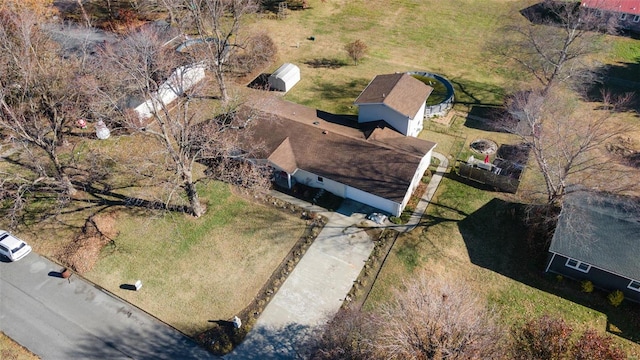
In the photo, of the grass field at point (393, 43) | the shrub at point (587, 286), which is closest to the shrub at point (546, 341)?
the shrub at point (587, 286)

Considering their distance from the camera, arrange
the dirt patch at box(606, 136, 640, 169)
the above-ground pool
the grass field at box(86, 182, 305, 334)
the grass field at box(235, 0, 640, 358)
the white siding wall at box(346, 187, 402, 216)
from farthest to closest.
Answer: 1. the above-ground pool
2. the dirt patch at box(606, 136, 640, 169)
3. the white siding wall at box(346, 187, 402, 216)
4. the grass field at box(86, 182, 305, 334)
5. the grass field at box(235, 0, 640, 358)

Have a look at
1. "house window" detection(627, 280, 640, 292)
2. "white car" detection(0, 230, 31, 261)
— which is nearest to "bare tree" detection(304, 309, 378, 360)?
"house window" detection(627, 280, 640, 292)

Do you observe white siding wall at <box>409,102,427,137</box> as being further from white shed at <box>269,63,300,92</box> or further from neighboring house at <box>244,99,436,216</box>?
white shed at <box>269,63,300,92</box>

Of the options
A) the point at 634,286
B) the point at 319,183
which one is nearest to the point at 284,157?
the point at 319,183

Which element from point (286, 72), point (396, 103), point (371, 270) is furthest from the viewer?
point (286, 72)

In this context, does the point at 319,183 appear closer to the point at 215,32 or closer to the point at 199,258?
the point at 199,258

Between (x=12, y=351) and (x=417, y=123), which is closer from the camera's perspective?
(x=12, y=351)

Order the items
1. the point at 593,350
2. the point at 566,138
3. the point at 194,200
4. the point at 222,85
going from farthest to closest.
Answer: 1. the point at 222,85
2. the point at 566,138
3. the point at 194,200
4. the point at 593,350

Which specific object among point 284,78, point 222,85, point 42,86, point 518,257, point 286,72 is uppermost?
point 42,86
